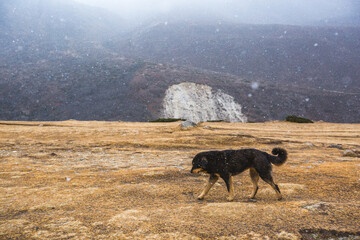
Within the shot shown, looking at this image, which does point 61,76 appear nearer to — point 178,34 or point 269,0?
point 178,34

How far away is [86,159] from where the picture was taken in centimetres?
1003

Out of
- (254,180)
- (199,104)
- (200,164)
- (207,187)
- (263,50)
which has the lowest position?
(207,187)

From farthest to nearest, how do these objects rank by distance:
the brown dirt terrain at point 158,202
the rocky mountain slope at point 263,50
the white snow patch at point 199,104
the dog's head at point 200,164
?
the rocky mountain slope at point 263,50, the white snow patch at point 199,104, the dog's head at point 200,164, the brown dirt terrain at point 158,202

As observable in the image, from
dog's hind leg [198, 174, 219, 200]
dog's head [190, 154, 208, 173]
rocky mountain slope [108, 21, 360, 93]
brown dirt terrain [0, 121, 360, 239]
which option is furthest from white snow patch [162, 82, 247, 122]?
dog's head [190, 154, 208, 173]

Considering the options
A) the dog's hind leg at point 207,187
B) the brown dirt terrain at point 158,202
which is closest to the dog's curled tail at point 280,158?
the brown dirt terrain at point 158,202

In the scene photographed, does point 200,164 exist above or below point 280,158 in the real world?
below

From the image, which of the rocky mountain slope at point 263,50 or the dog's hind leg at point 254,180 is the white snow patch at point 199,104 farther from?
the dog's hind leg at point 254,180

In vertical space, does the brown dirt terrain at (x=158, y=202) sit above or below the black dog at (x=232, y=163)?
below

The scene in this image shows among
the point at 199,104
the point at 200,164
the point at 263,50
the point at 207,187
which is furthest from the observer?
the point at 263,50

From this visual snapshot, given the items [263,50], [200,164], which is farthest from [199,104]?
[263,50]

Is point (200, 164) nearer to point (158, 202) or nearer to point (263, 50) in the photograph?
point (158, 202)

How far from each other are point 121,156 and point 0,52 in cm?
8770

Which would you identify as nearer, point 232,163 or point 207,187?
point 232,163

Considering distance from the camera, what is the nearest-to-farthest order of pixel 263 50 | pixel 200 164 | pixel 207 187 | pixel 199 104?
1. pixel 200 164
2. pixel 207 187
3. pixel 199 104
4. pixel 263 50
